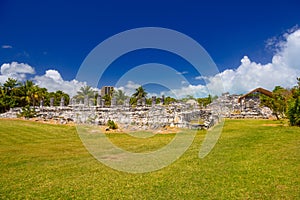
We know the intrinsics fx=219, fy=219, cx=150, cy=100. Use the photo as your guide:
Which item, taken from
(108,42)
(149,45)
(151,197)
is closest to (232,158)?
(151,197)

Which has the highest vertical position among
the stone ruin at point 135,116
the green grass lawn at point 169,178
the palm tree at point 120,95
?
the palm tree at point 120,95

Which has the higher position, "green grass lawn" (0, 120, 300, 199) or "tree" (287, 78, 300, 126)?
"tree" (287, 78, 300, 126)

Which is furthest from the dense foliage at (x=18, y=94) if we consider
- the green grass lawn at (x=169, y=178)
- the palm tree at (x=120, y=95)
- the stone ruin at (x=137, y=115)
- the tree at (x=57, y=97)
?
the green grass lawn at (x=169, y=178)

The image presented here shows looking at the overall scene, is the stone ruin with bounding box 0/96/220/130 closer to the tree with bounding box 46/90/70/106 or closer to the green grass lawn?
the green grass lawn

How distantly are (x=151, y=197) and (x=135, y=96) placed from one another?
54.9m

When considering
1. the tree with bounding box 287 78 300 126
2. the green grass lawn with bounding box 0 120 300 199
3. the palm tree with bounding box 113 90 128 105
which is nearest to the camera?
the green grass lawn with bounding box 0 120 300 199

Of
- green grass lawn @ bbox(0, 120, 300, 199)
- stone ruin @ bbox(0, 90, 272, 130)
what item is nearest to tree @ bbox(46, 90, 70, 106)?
stone ruin @ bbox(0, 90, 272, 130)

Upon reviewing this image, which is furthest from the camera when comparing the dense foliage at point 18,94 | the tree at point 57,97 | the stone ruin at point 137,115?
the tree at point 57,97

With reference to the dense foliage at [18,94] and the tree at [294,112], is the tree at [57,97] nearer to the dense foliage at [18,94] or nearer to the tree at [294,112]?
the dense foliage at [18,94]

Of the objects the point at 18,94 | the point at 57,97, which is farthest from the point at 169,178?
the point at 57,97

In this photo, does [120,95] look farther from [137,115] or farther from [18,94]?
[18,94]

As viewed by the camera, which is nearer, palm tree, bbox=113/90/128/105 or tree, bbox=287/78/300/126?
tree, bbox=287/78/300/126

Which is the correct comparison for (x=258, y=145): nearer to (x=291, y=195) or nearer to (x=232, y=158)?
(x=232, y=158)

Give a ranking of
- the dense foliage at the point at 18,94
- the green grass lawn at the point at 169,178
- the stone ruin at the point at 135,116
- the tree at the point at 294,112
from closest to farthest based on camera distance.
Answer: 1. the green grass lawn at the point at 169,178
2. the tree at the point at 294,112
3. the stone ruin at the point at 135,116
4. the dense foliage at the point at 18,94
